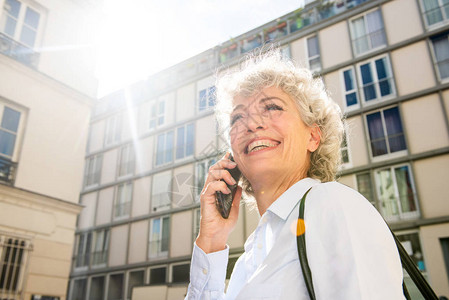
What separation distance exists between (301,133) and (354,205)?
756 millimetres

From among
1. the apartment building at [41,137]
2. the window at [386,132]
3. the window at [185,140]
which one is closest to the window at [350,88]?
the window at [386,132]

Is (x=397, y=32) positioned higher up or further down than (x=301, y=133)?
higher up

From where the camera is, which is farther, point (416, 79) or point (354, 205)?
point (416, 79)

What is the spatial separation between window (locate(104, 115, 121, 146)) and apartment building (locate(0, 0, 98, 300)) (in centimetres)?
1399

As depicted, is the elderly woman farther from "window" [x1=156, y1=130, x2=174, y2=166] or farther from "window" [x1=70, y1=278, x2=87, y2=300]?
"window" [x1=70, y1=278, x2=87, y2=300]

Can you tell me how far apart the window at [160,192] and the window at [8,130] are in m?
12.0

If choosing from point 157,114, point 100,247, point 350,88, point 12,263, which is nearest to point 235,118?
point 12,263

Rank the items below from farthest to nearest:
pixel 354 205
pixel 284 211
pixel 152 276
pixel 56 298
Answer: pixel 152 276
pixel 56 298
pixel 284 211
pixel 354 205

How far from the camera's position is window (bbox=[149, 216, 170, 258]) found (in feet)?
63.5

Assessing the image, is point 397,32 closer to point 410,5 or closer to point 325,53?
point 410,5

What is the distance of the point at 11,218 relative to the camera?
7.99 m

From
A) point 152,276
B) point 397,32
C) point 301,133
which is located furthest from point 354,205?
point 152,276

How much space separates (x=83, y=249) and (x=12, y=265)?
15832mm

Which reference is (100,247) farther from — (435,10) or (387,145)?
(435,10)
